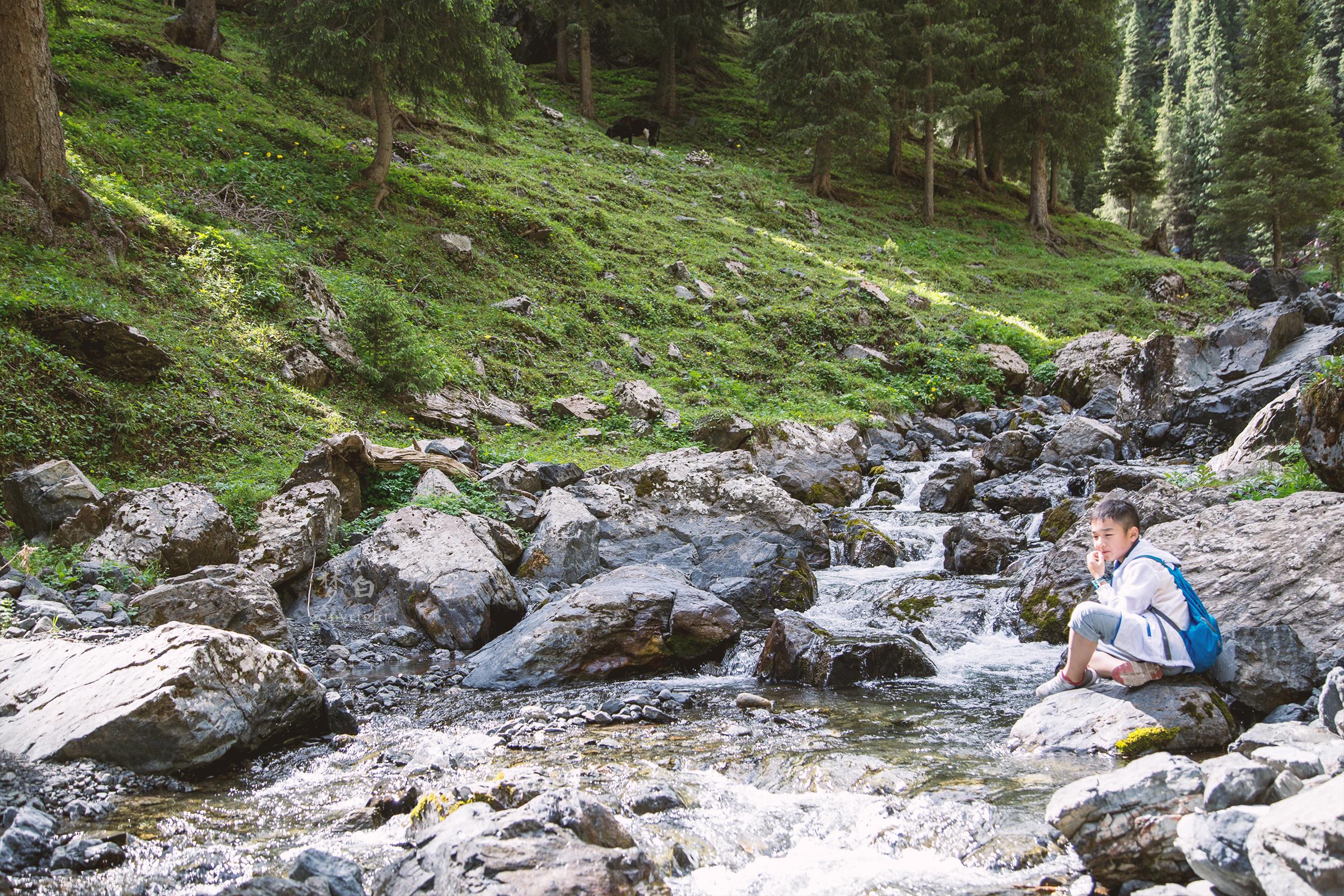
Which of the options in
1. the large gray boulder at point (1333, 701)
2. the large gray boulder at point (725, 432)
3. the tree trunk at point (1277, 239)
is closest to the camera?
the large gray boulder at point (1333, 701)

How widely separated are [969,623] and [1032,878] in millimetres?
5329

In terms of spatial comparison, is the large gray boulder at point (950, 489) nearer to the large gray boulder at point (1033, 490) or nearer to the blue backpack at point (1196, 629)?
the large gray boulder at point (1033, 490)

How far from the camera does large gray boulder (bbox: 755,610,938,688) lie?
24.7 ft

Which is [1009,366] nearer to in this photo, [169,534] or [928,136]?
[928,136]

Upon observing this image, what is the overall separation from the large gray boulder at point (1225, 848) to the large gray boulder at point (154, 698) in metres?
5.77

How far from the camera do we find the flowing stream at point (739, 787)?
13.4 ft

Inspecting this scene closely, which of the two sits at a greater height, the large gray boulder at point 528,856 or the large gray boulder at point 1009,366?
the large gray boulder at point 1009,366

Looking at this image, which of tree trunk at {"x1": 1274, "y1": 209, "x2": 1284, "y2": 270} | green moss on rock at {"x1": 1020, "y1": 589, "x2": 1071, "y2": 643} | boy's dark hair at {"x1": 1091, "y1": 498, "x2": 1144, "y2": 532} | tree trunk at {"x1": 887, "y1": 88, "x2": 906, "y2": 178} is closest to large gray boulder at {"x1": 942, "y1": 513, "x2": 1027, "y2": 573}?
green moss on rock at {"x1": 1020, "y1": 589, "x2": 1071, "y2": 643}

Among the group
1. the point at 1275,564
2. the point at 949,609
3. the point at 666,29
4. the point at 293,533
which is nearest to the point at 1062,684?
the point at 1275,564

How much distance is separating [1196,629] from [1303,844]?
112 inches

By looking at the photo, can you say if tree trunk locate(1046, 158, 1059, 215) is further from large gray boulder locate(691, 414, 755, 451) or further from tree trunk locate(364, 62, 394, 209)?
tree trunk locate(364, 62, 394, 209)

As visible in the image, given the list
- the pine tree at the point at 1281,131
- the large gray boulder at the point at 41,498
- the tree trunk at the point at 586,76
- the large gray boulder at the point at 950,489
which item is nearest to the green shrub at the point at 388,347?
the large gray boulder at the point at 41,498

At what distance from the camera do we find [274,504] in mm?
9578

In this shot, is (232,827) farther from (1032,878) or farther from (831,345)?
(831,345)
